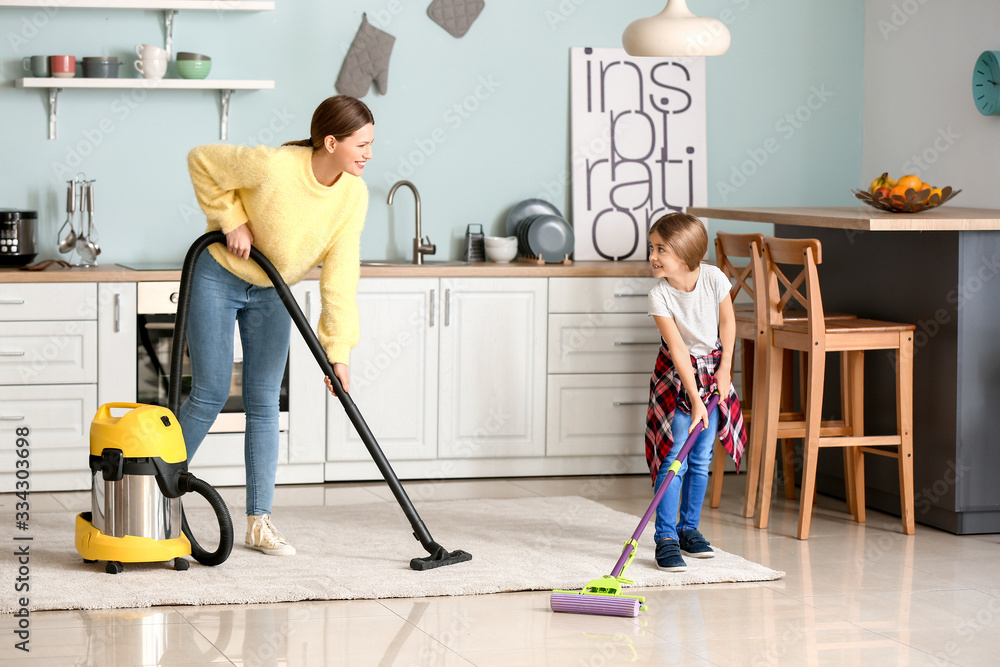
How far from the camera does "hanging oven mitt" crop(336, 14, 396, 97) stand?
469 centimetres

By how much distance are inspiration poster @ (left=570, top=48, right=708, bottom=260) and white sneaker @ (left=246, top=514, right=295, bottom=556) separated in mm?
2073

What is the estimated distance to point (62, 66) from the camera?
4.27 meters

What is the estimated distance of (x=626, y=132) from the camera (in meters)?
5.00

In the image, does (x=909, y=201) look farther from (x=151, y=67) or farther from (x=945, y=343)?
(x=151, y=67)

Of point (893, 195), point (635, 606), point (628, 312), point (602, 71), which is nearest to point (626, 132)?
point (602, 71)

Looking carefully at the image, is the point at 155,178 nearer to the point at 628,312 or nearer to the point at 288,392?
the point at 288,392

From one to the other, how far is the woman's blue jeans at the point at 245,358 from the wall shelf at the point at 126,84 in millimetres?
1421

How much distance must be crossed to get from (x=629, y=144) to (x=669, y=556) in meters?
2.26

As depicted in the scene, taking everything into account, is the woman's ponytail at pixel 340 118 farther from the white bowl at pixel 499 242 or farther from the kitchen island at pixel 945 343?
the white bowl at pixel 499 242

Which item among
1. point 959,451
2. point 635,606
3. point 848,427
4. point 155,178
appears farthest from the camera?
point 155,178

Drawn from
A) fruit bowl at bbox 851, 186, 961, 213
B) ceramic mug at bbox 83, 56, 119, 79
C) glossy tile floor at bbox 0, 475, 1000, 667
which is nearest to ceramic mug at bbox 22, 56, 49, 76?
ceramic mug at bbox 83, 56, 119, 79

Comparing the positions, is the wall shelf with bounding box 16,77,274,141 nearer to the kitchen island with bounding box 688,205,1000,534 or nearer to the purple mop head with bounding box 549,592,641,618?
the kitchen island with bounding box 688,205,1000,534

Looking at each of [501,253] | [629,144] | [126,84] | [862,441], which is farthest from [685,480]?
[126,84]

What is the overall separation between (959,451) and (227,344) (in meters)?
2.17
